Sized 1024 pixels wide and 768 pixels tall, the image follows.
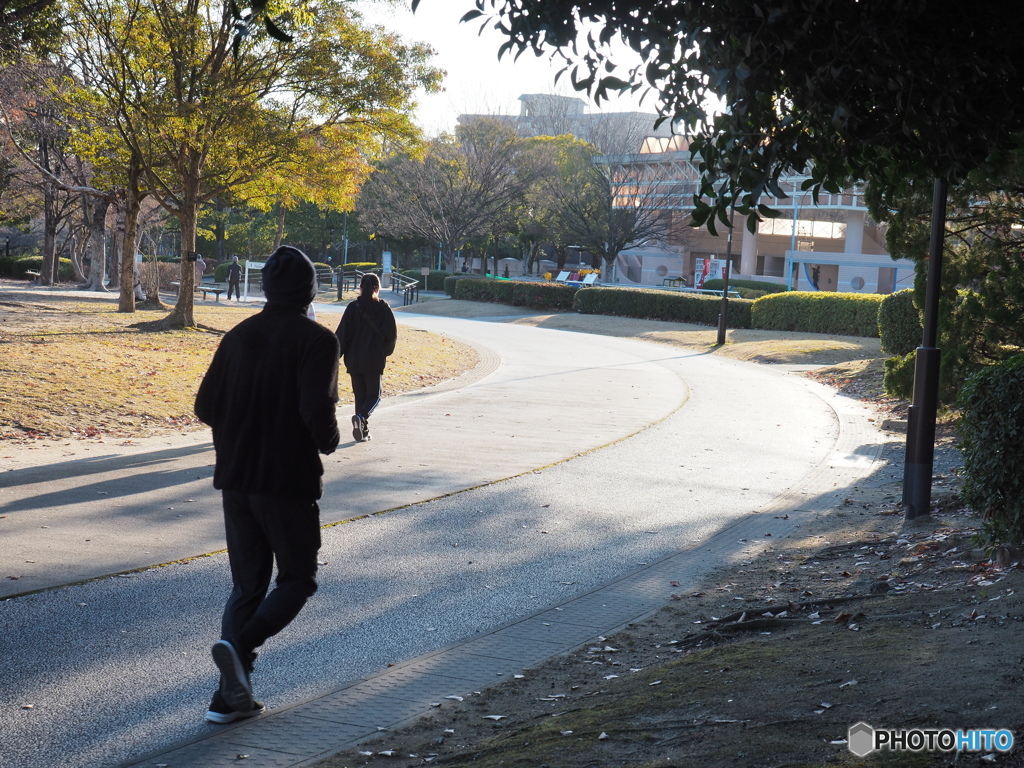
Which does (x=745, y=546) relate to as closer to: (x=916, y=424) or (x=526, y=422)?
(x=916, y=424)

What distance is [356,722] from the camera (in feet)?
13.8

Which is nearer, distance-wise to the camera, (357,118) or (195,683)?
(195,683)

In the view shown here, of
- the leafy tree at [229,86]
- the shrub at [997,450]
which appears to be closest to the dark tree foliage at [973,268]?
the shrub at [997,450]

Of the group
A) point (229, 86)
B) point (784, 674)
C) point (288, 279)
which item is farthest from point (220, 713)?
point (229, 86)

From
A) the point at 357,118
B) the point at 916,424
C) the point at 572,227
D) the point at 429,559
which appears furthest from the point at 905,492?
the point at 572,227

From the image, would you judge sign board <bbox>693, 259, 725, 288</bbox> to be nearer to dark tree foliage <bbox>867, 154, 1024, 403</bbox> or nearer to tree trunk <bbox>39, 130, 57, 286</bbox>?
tree trunk <bbox>39, 130, 57, 286</bbox>

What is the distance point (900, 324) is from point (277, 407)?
574 inches

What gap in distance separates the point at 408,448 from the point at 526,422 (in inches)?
111

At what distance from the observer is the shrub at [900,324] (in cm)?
1653

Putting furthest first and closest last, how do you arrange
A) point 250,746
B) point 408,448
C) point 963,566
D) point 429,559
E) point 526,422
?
point 526,422 < point 408,448 < point 429,559 < point 963,566 < point 250,746

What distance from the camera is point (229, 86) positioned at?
19.5 metres

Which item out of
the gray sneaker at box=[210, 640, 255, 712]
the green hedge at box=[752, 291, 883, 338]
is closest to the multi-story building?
the green hedge at box=[752, 291, 883, 338]

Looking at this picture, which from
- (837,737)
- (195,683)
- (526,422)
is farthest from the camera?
(526,422)

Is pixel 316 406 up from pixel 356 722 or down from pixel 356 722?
up
